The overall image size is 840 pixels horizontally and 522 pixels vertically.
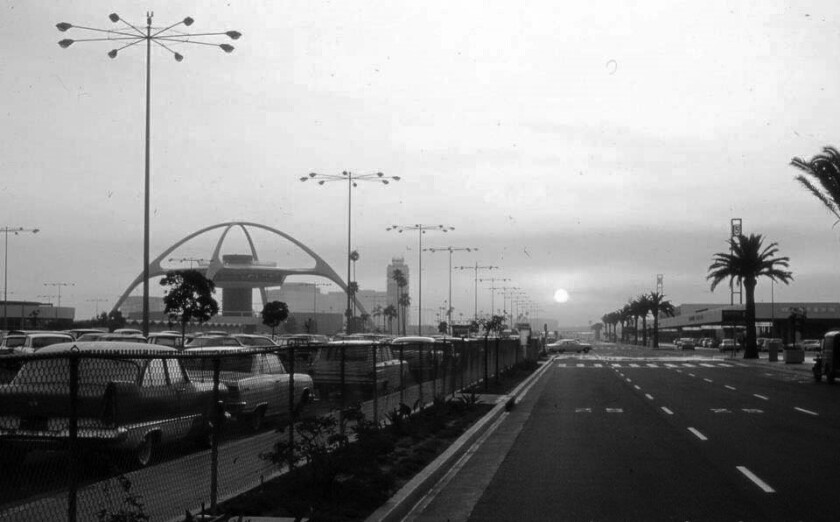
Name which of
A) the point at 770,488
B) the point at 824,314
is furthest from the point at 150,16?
the point at 824,314

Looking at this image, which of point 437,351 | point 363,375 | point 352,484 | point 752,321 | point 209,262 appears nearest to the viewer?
point 352,484

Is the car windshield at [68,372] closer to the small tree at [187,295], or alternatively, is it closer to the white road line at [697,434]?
the white road line at [697,434]

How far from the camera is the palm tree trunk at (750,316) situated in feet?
243

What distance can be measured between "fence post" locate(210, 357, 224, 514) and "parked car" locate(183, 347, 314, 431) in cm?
7

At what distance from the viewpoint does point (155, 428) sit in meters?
8.56

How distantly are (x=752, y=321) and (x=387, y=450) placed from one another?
65230 mm

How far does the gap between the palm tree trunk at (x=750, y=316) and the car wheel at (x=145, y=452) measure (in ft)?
231

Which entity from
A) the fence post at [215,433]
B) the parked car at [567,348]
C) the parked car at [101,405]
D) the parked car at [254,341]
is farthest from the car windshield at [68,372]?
the parked car at [567,348]

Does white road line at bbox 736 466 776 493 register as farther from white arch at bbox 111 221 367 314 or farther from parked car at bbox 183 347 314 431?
white arch at bbox 111 221 367 314

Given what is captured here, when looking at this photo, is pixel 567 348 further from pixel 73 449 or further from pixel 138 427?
pixel 73 449

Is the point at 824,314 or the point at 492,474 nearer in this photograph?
the point at 492,474

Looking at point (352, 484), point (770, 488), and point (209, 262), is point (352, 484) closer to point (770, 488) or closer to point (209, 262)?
point (770, 488)

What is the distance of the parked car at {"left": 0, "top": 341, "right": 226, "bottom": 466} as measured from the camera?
730 centimetres

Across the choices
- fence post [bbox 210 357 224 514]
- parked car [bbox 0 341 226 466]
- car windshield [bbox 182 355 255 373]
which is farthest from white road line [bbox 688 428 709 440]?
parked car [bbox 0 341 226 466]
